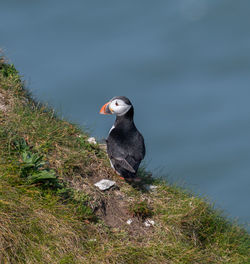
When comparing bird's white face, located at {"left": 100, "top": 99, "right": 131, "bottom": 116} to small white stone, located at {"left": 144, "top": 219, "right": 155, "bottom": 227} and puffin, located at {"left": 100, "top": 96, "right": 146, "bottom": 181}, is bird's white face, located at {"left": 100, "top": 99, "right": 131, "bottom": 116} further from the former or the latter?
small white stone, located at {"left": 144, "top": 219, "right": 155, "bottom": 227}

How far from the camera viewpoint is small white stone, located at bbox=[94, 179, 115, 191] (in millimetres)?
7602

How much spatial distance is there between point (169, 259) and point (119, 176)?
2047 mm

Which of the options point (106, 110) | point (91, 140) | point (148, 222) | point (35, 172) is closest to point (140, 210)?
point (148, 222)

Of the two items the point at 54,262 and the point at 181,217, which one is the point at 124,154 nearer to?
the point at 181,217

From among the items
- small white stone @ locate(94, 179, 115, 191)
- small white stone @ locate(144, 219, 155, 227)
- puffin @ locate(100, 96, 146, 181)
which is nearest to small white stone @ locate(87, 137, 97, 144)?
puffin @ locate(100, 96, 146, 181)

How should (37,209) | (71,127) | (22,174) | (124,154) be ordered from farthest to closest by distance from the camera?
(71,127), (124,154), (22,174), (37,209)

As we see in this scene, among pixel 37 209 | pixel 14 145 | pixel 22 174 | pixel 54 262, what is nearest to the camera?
pixel 54 262

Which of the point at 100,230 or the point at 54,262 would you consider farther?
the point at 100,230

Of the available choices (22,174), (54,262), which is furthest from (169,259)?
(22,174)

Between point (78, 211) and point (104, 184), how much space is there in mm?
998

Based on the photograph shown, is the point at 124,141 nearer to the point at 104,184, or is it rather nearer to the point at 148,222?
the point at 104,184

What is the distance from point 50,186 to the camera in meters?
6.95

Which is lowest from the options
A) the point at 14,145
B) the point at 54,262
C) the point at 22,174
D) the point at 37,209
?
the point at 54,262

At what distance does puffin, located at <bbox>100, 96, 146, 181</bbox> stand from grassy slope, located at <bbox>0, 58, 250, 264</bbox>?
34 cm
